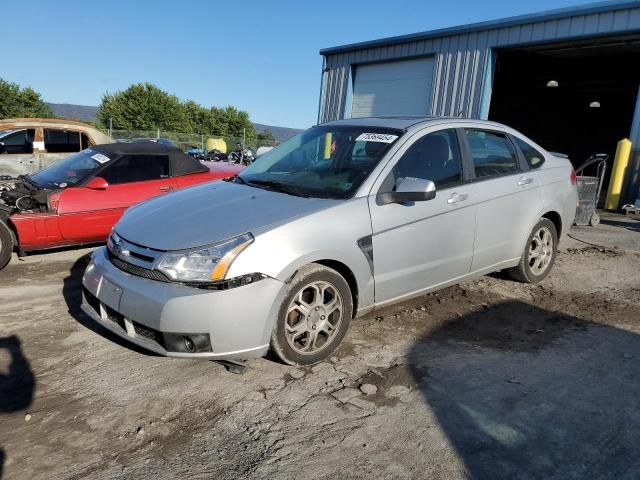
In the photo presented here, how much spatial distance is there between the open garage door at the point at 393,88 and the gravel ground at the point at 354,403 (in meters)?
10.9

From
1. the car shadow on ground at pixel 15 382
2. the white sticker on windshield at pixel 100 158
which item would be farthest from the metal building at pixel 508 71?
the car shadow on ground at pixel 15 382

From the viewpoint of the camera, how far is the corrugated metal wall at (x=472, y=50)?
10867 mm

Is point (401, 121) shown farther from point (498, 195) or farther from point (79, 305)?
point (79, 305)

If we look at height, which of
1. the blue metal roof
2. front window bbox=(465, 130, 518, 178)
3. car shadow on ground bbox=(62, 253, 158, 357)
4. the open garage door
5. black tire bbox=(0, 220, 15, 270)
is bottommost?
car shadow on ground bbox=(62, 253, 158, 357)

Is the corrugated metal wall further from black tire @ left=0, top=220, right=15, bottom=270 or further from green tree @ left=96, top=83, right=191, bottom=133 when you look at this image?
green tree @ left=96, top=83, right=191, bottom=133

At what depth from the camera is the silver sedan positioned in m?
2.99

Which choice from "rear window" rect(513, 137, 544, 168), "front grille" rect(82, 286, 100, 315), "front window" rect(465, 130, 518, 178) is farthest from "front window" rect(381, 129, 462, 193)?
"front grille" rect(82, 286, 100, 315)

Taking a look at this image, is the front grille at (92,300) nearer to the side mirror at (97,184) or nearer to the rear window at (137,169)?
the side mirror at (97,184)

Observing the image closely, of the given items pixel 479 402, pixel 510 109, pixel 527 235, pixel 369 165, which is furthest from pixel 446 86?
pixel 479 402

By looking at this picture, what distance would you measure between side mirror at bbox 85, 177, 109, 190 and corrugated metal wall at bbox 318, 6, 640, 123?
9893mm

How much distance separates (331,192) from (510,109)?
61.2ft

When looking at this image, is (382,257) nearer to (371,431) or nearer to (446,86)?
(371,431)

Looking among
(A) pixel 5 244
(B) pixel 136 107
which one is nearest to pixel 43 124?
(A) pixel 5 244

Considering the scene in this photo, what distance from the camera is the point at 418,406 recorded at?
115 inches
